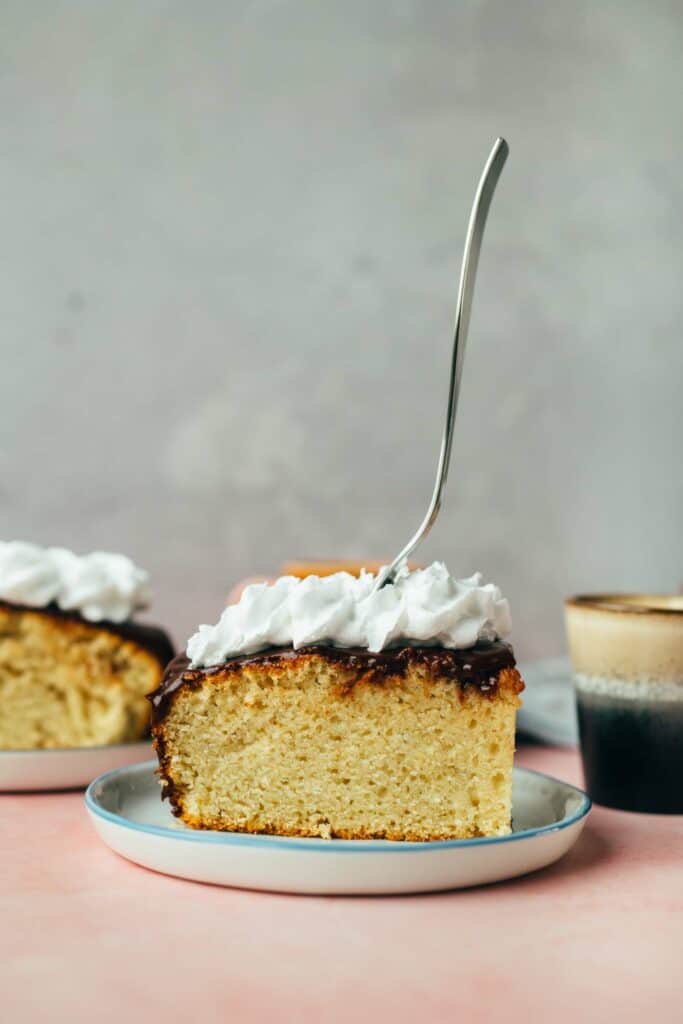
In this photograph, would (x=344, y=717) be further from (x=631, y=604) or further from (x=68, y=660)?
(x=68, y=660)

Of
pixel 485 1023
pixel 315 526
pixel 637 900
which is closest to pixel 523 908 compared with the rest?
pixel 637 900

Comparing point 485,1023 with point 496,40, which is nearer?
point 485,1023

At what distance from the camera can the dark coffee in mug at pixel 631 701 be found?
143 cm

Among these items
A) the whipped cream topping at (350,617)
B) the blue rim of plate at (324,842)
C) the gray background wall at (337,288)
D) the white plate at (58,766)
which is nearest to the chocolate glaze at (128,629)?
the white plate at (58,766)

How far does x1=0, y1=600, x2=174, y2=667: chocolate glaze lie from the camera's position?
166cm

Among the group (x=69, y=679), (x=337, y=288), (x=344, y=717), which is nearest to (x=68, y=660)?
(x=69, y=679)

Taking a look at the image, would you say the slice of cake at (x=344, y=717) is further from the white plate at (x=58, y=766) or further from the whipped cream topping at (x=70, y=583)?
the whipped cream topping at (x=70, y=583)

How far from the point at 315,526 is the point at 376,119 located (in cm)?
109

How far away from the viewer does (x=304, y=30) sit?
2906 mm

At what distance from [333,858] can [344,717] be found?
0.74 ft

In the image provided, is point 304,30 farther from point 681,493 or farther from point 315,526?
point 681,493

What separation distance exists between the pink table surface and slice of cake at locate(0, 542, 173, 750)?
1.54ft

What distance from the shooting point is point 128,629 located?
1.69 metres

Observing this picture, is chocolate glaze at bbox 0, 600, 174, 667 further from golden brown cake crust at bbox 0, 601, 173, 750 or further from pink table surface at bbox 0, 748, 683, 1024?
pink table surface at bbox 0, 748, 683, 1024
